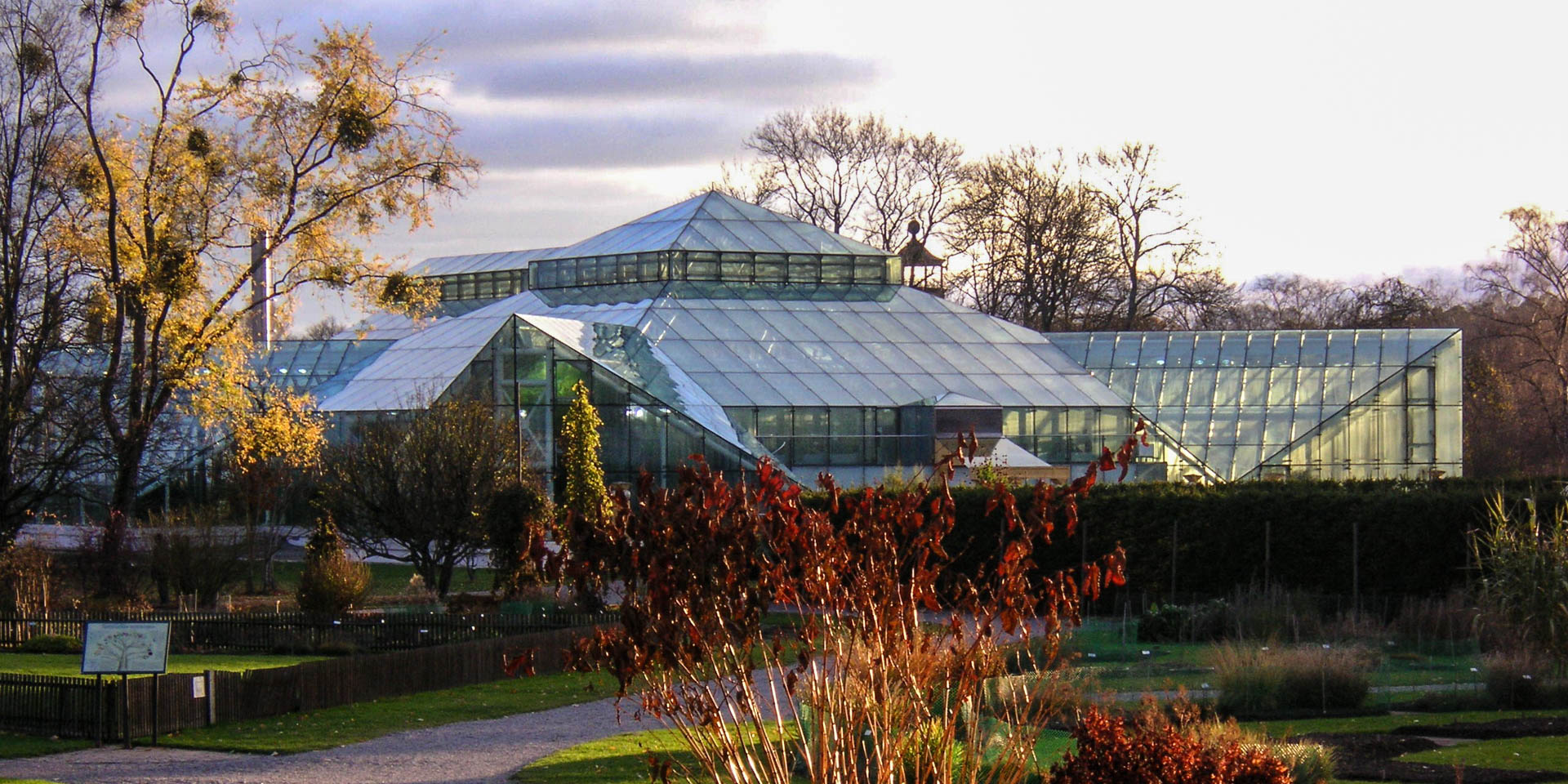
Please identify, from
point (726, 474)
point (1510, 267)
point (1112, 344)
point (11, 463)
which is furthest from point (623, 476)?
point (1510, 267)

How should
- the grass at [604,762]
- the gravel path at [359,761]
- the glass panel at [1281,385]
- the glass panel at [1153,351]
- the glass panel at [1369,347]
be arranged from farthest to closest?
the glass panel at [1153,351] < the glass panel at [1369,347] < the glass panel at [1281,385] < the gravel path at [359,761] < the grass at [604,762]

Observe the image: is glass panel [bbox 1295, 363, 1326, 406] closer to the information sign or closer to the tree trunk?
the tree trunk

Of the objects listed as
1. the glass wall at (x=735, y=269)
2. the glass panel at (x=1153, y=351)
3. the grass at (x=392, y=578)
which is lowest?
the grass at (x=392, y=578)

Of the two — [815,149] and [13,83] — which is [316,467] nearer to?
[13,83]

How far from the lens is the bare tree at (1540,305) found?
52500mm

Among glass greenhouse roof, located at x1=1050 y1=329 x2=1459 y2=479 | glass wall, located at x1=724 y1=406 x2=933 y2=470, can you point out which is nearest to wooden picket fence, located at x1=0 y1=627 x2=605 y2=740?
glass wall, located at x1=724 y1=406 x2=933 y2=470

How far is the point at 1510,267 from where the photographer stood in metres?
56.3

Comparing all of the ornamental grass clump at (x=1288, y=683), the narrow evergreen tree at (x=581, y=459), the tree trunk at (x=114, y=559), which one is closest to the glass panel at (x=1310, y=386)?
the narrow evergreen tree at (x=581, y=459)

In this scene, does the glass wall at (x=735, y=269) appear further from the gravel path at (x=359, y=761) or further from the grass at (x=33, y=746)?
the grass at (x=33, y=746)

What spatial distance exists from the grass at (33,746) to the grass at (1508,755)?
40.2 ft

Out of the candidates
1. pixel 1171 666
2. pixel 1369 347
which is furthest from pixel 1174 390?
pixel 1171 666

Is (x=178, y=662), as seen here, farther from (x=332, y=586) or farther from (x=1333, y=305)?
(x=1333, y=305)

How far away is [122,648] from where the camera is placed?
1563cm

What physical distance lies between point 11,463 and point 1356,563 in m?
22.3
